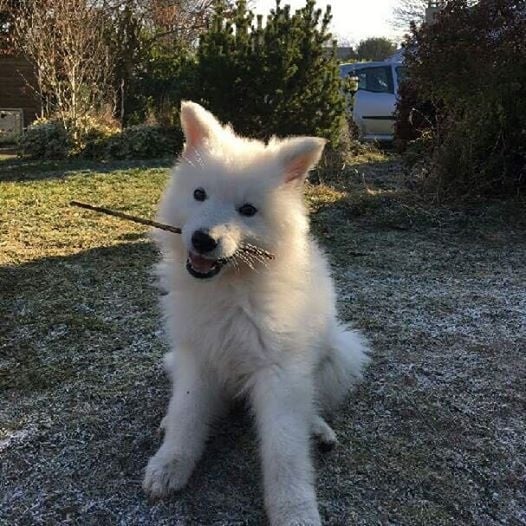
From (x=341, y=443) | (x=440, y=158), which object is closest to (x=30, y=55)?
(x=440, y=158)

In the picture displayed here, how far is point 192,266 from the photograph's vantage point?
2316 mm

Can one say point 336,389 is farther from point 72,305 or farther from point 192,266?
point 72,305

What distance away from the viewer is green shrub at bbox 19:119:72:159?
38.7 ft

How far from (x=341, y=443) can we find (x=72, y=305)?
2232 mm

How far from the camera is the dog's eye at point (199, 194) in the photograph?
2371 millimetres

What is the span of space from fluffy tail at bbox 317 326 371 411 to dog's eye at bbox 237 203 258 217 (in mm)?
746

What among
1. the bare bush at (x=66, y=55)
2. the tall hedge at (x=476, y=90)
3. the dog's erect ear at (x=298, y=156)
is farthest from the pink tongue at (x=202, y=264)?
the bare bush at (x=66, y=55)

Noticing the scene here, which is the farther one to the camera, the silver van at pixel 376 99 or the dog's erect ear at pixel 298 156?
the silver van at pixel 376 99

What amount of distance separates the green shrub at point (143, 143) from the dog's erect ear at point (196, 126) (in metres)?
9.36

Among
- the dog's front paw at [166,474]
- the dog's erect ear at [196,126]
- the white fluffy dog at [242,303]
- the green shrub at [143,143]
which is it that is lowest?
the green shrub at [143,143]

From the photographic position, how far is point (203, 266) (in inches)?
90.7

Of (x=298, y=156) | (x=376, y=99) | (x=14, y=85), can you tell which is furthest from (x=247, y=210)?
(x=14, y=85)

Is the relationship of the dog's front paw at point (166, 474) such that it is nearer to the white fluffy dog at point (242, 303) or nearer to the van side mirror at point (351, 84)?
the white fluffy dog at point (242, 303)

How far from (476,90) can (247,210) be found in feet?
18.7
